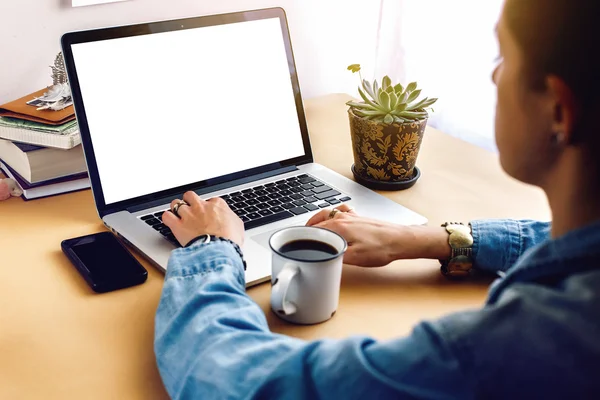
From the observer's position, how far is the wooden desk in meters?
0.70

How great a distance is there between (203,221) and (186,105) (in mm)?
272

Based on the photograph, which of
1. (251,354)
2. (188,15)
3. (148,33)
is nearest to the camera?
(251,354)

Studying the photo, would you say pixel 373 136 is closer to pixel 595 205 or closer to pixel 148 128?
pixel 148 128

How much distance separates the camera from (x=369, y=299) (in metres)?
0.85

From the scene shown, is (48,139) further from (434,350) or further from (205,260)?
(434,350)

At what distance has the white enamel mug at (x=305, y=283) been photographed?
757 mm

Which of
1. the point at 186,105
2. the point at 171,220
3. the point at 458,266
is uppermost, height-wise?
the point at 186,105

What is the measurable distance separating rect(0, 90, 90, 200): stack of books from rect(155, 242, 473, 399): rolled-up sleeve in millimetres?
403

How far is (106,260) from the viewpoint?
90 centimetres

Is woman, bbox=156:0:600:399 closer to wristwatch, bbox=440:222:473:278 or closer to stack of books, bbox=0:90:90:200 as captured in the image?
wristwatch, bbox=440:222:473:278

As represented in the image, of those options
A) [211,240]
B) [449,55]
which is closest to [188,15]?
[449,55]

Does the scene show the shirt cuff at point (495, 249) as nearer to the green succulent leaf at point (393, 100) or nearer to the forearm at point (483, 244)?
the forearm at point (483, 244)

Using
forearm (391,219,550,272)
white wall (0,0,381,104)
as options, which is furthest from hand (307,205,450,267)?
white wall (0,0,381,104)

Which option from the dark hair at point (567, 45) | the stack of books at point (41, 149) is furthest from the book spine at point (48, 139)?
the dark hair at point (567, 45)
